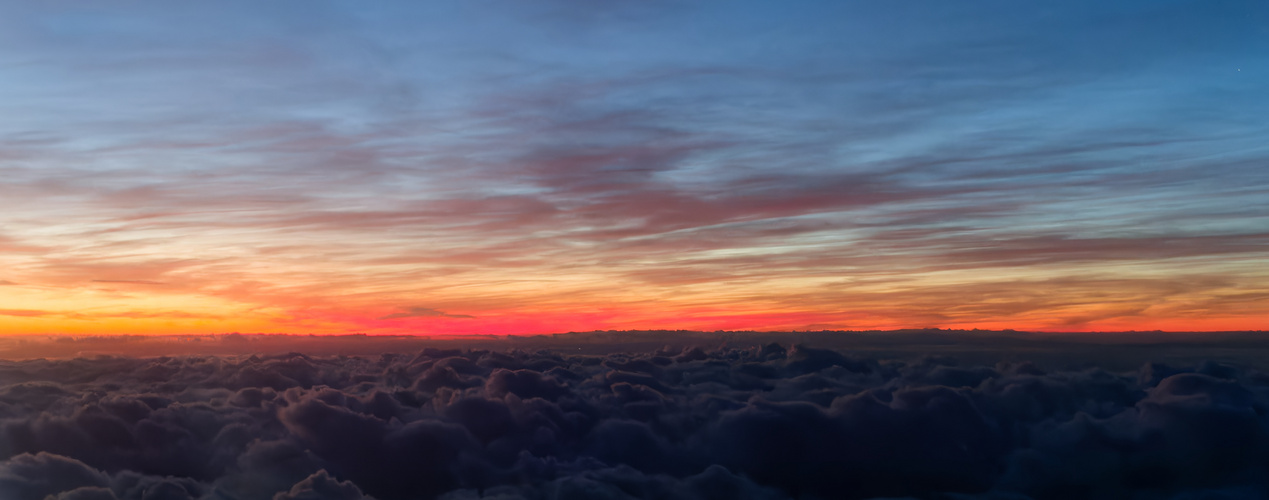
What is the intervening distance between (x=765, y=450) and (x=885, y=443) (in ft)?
115

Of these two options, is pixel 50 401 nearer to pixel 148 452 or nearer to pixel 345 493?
pixel 148 452

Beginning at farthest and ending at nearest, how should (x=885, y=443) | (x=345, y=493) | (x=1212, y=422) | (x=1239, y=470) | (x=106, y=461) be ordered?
(x=885, y=443), (x=1212, y=422), (x=1239, y=470), (x=106, y=461), (x=345, y=493)

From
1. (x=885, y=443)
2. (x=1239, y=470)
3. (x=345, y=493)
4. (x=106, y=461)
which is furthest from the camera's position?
(x=885, y=443)

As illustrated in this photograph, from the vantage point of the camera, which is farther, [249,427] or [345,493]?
[249,427]

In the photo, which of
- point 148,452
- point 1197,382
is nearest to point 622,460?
point 148,452

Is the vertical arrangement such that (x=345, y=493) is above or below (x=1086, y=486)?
above

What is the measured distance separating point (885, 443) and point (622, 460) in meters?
67.1

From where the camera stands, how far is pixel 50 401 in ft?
485

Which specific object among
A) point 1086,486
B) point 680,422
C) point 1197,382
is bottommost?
point 1086,486

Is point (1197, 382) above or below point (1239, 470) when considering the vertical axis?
above

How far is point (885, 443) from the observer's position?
569ft

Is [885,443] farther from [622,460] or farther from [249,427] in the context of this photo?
[249,427]

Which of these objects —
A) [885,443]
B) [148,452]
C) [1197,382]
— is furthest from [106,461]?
[1197,382]

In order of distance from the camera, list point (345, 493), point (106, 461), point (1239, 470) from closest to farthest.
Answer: point (345, 493)
point (106, 461)
point (1239, 470)
